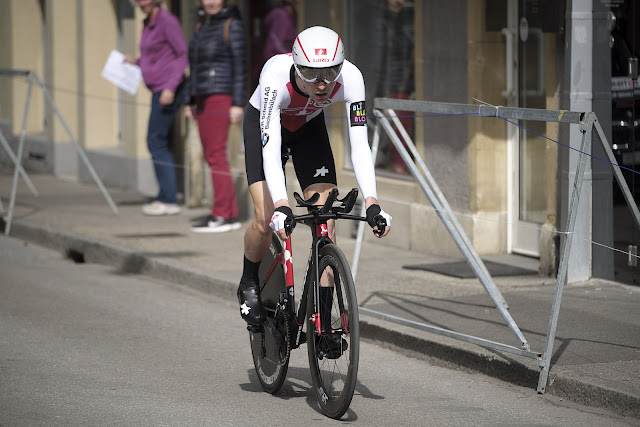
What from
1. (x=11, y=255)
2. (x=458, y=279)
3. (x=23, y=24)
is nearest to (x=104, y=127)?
(x=23, y=24)

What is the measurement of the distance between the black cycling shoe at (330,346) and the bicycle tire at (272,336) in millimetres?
371

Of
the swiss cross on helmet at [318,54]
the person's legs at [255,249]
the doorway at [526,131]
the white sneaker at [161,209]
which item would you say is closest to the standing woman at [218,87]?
the white sneaker at [161,209]

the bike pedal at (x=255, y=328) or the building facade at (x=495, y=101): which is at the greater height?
the building facade at (x=495, y=101)

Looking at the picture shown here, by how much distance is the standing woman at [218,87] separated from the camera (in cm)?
1227

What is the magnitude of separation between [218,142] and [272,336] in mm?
6509

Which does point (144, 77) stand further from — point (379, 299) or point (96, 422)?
point (96, 422)

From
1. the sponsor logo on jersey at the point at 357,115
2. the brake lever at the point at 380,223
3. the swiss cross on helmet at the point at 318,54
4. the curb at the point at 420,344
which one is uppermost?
the swiss cross on helmet at the point at 318,54

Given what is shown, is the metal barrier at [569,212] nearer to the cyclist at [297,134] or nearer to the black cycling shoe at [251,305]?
the cyclist at [297,134]

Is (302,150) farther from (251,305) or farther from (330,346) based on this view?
(330,346)

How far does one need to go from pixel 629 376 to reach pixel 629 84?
3.16m

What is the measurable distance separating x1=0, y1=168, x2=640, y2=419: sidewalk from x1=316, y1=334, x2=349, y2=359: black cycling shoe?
1336 mm

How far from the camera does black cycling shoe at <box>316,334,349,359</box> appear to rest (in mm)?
5648

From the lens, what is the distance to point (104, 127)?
18.2 meters

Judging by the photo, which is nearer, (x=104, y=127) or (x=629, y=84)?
(x=629, y=84)
